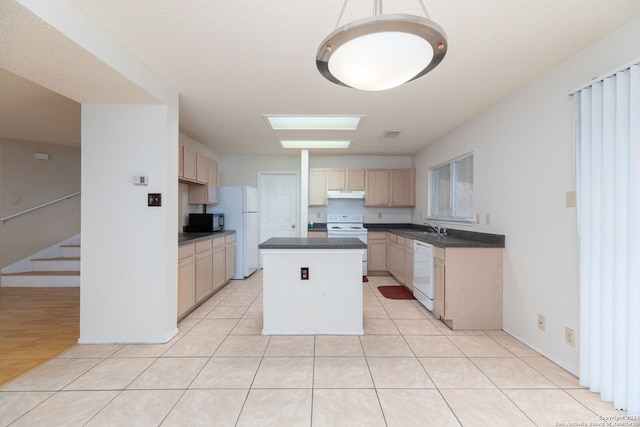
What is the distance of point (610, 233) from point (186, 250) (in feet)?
12.0

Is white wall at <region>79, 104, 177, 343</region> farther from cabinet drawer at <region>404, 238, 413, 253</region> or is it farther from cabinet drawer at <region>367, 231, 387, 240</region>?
cabinet drawer at <region>367, 231, 387, 240</region>

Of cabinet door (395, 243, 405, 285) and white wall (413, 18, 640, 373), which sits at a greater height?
white wall (413, 18, 640, 373)

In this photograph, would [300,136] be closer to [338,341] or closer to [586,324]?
[338,341]

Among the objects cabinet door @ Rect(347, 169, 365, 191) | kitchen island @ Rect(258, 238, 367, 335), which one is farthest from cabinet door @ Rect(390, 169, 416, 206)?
kitchen island @ Rect(258, 238, 367, 335)

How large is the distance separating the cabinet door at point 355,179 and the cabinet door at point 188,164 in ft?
9.38

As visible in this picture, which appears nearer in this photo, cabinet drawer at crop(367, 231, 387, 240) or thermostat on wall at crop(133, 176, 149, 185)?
thermostat on wall at crop(133, 176, 149, 185)

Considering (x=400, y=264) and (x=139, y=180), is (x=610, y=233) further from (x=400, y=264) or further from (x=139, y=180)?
(x=139, y=180)

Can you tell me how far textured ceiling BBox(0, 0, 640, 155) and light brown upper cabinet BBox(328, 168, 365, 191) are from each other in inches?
84.7

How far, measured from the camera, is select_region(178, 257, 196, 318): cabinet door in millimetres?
3029

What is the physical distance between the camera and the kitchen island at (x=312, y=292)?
2.81 meters

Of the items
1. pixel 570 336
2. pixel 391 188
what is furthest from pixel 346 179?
pixel 570 336

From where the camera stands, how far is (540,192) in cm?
241

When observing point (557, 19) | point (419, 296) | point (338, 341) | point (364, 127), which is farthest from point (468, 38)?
point (419, 296)

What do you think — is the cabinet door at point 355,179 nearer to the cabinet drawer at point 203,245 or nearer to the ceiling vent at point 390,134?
the ceiling vent at point 390,134
